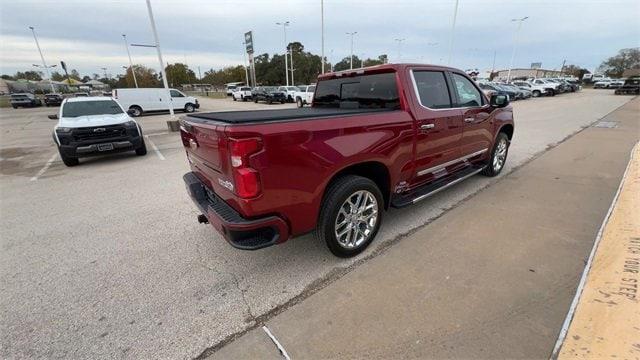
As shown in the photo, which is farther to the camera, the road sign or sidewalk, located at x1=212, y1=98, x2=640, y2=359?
the road sign

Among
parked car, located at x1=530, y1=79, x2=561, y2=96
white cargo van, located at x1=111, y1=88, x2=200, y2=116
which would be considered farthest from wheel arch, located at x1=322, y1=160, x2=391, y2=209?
parked car, located at x1=530, y1=79, x2=561, y2=96

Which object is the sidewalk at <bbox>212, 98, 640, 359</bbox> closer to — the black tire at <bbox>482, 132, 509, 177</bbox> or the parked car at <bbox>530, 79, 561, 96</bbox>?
the black tire at <bbox>482, 132, 509, 177</bbox>

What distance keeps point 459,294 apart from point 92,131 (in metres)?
8.05

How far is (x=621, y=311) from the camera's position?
2.34 metres

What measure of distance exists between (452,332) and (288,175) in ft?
5.41

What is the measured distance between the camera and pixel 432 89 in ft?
12.4

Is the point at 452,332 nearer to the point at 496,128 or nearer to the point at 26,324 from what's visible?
the point at 26,324

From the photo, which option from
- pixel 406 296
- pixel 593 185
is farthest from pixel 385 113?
pixel 593 185

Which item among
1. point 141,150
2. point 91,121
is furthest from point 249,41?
point 91,121

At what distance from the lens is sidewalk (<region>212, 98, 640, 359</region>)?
2094mm

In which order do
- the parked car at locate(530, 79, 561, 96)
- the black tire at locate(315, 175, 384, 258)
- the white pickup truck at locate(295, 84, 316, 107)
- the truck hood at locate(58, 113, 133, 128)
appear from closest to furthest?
the black tire at locate(315, 175, 384, 258), the truck hood at locate(58, 113, 133, 128), the white pickup truck at locate(295, 84, 316, 107), the parked car at locate(530, 79, 561, 96)

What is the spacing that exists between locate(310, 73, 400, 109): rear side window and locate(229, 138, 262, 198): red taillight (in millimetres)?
1866

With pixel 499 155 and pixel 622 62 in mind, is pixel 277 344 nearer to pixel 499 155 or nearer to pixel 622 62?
pixel 499 155

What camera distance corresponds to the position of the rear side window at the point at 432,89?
3.59 metres
